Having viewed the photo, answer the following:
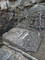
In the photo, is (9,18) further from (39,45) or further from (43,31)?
(39,45)

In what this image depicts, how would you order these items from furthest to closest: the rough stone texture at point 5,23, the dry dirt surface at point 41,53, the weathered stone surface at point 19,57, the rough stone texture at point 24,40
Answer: the rough stone texture at point 5,23 → the rough stone texture at point 24,40 → the dry dirt surface at point 41,53 → the weathered stone surface at point 19,57

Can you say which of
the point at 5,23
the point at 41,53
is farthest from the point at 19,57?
the point at 5,23

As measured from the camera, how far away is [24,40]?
3135 millimetres

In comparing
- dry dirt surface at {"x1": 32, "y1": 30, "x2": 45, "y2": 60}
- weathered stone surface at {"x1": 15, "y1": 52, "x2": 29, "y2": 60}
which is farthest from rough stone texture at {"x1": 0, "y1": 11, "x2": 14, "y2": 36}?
weathered stone surface at {"x1": 15, "y1": 52, "x2": 29, "y2": 60}

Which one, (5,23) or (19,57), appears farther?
(5,23)

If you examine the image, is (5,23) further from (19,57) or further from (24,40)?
(19,57)

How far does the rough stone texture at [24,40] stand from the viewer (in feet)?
9.74

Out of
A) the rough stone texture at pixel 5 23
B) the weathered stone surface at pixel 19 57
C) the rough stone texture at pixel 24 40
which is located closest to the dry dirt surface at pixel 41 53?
the rough stone texture at pixel 24 40

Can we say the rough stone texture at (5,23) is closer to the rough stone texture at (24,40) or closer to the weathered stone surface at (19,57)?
the rough stone texture at (24,40)

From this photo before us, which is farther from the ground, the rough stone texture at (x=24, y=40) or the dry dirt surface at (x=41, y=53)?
the rough stone texture at (x=24, y=40)

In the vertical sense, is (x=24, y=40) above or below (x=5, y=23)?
above

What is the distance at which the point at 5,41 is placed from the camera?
3.25 meters

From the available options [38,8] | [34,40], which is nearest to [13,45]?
[34,40]

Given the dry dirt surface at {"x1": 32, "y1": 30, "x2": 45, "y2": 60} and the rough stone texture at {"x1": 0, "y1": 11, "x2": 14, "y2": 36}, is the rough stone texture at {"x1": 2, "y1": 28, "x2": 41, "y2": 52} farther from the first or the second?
the rough stone texture at {"x1": 0, "y1": 11, "x2": 14, "y2": 36}
